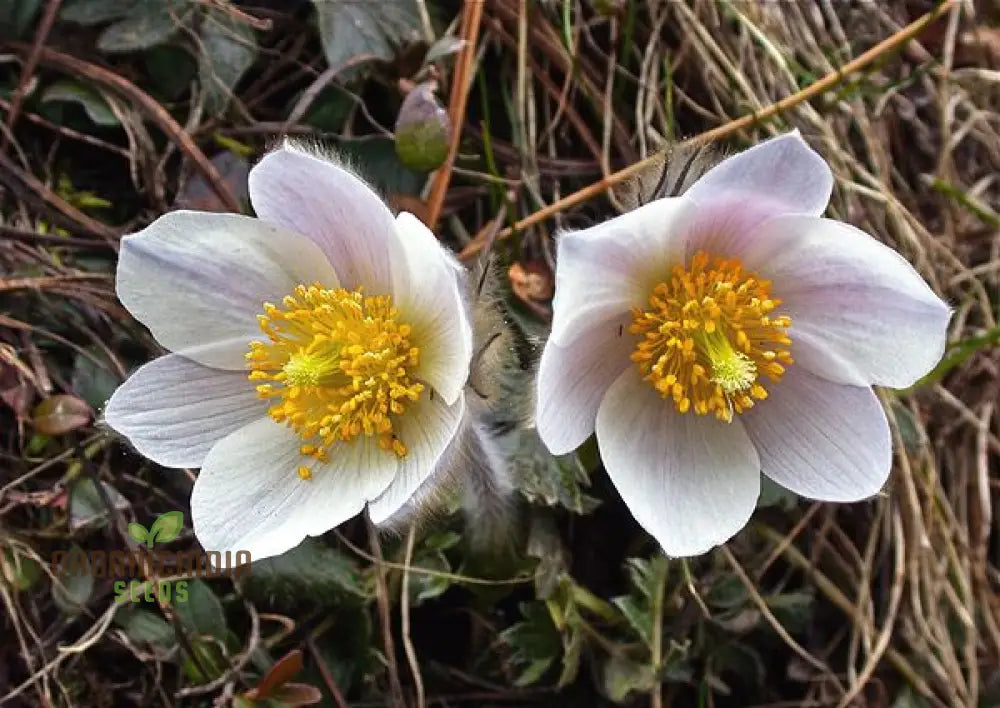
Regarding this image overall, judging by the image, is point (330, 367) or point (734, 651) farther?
point (734, 651)

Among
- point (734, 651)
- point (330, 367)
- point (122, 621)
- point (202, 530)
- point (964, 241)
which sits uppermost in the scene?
point (330, 367)

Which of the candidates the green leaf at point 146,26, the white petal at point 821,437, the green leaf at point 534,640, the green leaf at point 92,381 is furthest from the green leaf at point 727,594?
the green leaf at point 146,26

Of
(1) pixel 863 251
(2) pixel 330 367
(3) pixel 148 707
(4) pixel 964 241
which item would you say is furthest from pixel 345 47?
(4) pixel 964 241

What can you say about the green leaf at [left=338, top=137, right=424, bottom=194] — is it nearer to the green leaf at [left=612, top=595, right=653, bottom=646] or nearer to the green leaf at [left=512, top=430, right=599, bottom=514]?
the green leaf at [left=512, top=430, right=599, bottom=514]

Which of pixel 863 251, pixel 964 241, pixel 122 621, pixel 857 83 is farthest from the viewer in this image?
pixel 964 241

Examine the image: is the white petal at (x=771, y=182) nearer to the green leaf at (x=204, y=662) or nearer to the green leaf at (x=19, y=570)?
the green leaf at (x=204, y=662)

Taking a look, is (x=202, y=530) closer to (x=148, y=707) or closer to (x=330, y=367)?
(x=330, y=367)
